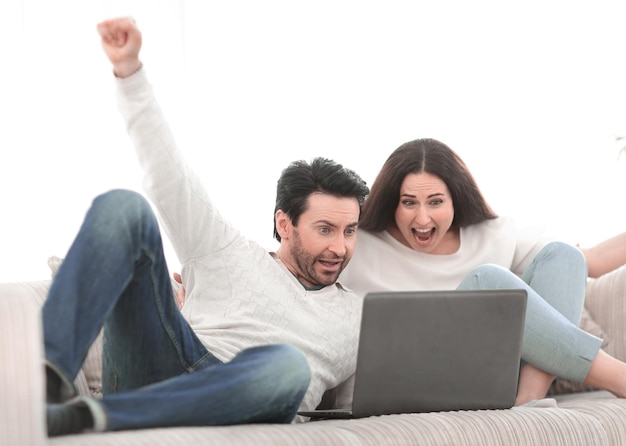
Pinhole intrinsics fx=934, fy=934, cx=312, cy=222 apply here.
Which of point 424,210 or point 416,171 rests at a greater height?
point 416,171

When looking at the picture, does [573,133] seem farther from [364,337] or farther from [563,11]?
[364,337]

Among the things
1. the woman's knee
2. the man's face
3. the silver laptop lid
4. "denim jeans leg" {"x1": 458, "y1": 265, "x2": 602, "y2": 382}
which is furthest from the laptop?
the woman's knee

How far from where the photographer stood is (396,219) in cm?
262

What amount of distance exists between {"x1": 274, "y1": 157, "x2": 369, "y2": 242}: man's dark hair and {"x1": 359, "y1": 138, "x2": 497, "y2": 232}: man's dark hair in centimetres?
23

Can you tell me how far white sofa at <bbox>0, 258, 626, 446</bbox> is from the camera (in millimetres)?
1257

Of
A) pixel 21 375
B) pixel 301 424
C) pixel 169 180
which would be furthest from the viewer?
pixel 169 180

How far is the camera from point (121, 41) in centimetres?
179

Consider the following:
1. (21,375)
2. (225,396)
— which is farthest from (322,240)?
(21,375)

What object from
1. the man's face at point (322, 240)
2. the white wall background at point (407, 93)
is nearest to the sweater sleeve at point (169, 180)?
the man's face at point (322, 240)

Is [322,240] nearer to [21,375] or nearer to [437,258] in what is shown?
[437,258]

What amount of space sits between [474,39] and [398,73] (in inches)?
15.9

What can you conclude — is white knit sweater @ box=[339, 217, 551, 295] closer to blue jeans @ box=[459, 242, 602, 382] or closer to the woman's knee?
the woman's knee

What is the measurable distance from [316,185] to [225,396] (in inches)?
35.0

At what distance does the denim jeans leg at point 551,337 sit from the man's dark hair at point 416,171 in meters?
0.45
